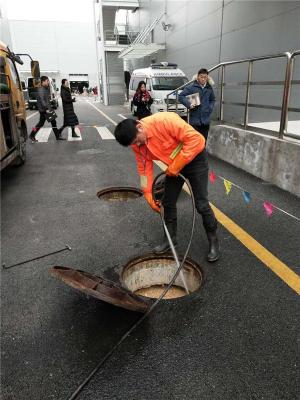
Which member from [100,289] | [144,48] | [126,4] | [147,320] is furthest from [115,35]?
[147,320]

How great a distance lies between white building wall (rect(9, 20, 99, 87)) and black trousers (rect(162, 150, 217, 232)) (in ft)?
194

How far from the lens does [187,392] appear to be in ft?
6.77

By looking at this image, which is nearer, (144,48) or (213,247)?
(213,247)

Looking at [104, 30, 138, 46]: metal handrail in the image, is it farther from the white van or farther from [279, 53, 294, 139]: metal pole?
[279, 53, 294, 139]: metal pole

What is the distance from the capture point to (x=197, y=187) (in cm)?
345

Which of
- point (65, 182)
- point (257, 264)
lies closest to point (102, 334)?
point (257, 264)

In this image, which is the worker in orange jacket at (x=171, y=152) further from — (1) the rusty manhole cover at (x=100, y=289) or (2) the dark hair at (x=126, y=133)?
(1) the rusty manhole cover at (x=100, y=289)

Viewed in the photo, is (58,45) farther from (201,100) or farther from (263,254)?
(263,254)

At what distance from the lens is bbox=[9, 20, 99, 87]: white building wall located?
2176 inches

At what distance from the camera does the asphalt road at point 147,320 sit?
214 centimetres

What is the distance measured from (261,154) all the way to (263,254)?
3.07 metres

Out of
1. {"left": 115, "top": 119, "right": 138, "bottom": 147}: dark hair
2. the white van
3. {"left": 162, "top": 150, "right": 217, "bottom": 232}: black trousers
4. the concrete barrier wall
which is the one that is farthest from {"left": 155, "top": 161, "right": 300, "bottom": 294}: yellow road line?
the white van

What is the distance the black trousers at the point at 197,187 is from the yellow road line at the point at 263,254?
61 centimetres

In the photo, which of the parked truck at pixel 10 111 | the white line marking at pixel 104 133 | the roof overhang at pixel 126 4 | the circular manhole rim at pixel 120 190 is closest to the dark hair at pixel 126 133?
the circular manhole rim at pixel 120 190
